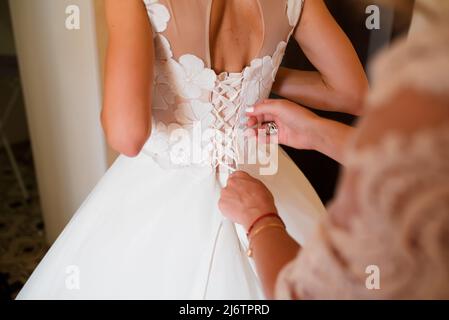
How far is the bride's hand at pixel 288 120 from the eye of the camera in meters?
0.77

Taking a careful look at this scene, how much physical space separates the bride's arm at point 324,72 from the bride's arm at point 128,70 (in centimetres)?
32

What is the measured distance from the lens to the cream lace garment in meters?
0.26

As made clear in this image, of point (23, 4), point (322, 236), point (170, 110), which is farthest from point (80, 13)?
point (322, 236)

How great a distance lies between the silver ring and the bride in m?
0.05

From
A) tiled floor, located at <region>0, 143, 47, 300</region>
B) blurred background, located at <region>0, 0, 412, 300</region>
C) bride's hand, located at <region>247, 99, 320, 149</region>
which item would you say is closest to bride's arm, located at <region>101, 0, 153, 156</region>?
bride's hand, located at <region>247, 99, 320, 149</region>

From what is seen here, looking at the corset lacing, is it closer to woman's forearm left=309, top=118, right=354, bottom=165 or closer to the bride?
the bride

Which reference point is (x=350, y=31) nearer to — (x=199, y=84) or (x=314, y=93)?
(x=314, y=93)

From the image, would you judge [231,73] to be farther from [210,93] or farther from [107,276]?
[107,276]

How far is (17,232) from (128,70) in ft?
4.30

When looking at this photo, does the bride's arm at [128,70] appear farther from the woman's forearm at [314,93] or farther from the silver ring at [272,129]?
the woman's forearm at [314,93]

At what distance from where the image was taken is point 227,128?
796 mm

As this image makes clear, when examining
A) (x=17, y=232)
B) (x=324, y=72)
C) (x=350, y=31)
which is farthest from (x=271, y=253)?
(x=17, y=232)

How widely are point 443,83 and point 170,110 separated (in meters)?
0.56

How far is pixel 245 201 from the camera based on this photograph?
23.5 inches
